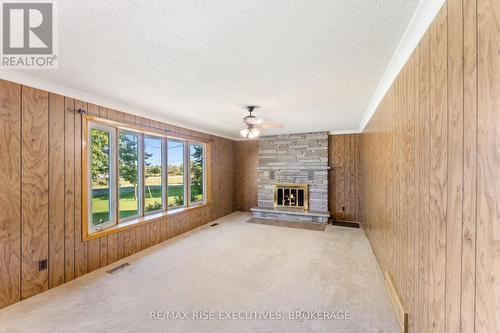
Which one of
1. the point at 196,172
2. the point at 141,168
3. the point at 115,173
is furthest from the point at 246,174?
the point at 115,173

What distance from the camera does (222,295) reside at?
2.24 m

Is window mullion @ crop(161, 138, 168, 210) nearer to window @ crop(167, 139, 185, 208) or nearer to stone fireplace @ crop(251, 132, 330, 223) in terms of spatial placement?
window @ crop(167, 139, 185, 208)

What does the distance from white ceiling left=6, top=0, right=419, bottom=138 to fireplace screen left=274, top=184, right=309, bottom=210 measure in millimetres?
3100

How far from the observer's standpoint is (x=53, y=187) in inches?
95.1

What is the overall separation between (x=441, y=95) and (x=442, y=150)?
0.30 metres

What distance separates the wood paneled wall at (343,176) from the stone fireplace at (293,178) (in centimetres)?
23

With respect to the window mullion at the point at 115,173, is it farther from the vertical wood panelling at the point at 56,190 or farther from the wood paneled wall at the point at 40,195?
the vertical wood panelling at the point at 56,190

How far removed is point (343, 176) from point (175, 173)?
13.5 ft

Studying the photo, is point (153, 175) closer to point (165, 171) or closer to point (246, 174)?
point (165, 171)

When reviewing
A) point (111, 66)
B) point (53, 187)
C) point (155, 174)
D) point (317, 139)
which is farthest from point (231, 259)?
point (317, 139)

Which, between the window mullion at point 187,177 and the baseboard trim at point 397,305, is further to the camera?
the window mullion at point 187,177

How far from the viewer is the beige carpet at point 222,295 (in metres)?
1.83

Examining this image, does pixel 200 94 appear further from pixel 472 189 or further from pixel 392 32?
pixel 472 189

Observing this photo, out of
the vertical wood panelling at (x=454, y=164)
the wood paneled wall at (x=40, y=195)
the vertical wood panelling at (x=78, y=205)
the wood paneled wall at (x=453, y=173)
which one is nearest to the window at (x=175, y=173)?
the wood paneled wall at (x=40, y=195)
